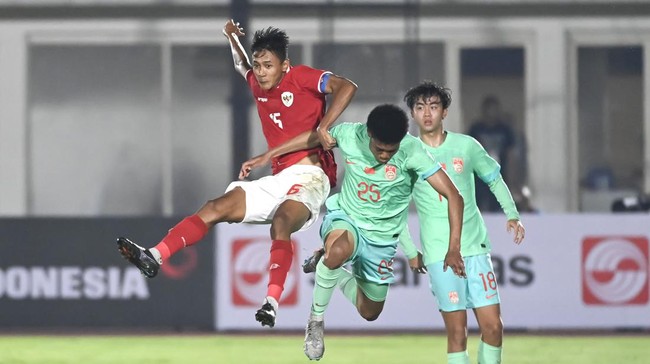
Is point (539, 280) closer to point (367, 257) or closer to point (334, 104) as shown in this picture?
point (367, 257)

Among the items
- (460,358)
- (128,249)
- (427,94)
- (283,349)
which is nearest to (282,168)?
(427,94)

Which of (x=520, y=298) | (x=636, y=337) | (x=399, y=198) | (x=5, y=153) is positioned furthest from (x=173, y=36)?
(x=399, y=198)

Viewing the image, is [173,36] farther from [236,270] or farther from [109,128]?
[236,270]

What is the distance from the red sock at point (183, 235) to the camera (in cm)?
940

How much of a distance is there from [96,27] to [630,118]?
19.7 feet

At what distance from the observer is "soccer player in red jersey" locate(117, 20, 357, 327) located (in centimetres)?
953

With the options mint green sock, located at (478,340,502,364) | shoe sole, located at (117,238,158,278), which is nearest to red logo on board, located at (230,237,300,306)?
mint green sock, located at (478,340,502,364)

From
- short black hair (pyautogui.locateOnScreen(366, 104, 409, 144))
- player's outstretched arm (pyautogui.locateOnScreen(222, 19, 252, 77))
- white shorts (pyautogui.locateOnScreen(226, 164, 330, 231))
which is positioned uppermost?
player's outstretched arm (pyautogui.locateOnScreen(222, 19, 252, 77))

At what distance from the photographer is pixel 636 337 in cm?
1476

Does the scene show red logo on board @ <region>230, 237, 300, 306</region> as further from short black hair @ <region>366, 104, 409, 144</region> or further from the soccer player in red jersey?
short black hair @ <region>366, 104, 409, 144</region>

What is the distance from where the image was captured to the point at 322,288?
10.1 meters

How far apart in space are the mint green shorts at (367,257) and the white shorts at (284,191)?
0.14m

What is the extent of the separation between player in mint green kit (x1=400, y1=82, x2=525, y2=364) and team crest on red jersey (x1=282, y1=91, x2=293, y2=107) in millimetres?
731

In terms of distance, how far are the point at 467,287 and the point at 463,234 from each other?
329 millimetres
